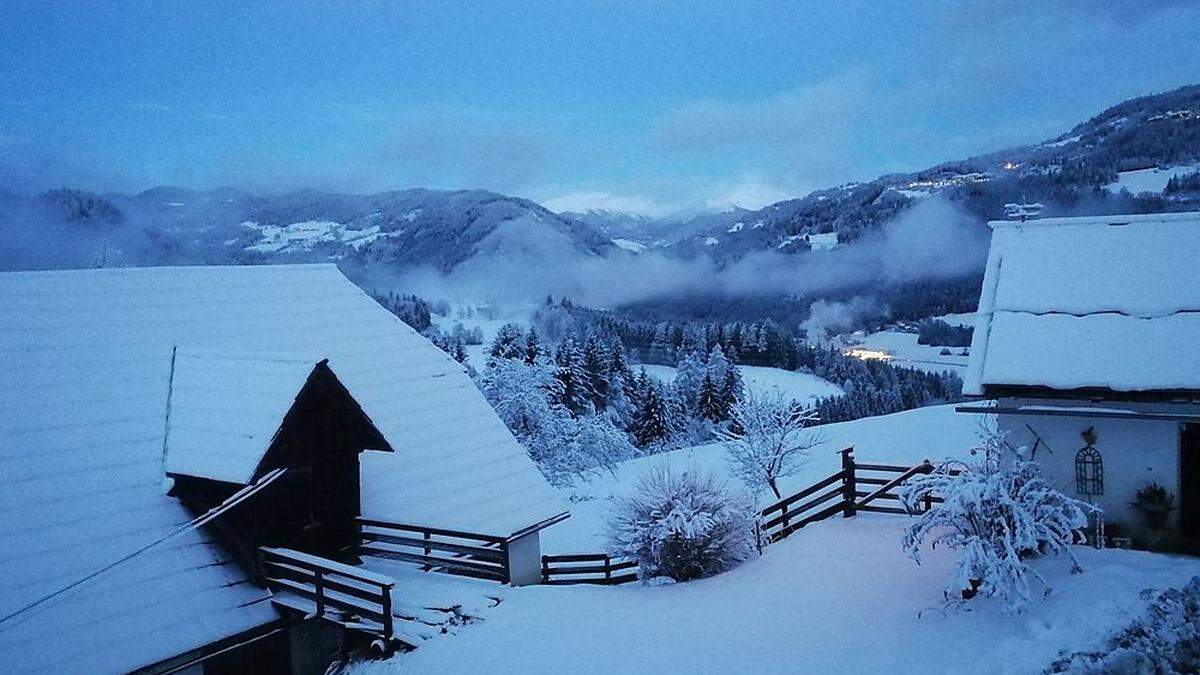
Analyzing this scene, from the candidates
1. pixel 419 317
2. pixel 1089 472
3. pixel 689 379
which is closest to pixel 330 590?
pixel 1089 472

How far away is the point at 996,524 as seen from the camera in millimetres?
10812

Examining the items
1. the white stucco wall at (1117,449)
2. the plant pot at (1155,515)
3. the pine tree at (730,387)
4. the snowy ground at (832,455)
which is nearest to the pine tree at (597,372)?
the pine tree at (730,387)

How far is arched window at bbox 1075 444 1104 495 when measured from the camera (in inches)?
554

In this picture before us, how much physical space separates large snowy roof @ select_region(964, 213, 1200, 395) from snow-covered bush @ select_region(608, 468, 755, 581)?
5490mm

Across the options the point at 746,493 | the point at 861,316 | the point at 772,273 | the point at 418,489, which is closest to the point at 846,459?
the point at 746,493

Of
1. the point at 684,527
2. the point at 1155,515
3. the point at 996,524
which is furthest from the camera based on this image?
the point at 1155,515

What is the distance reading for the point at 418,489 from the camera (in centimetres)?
1522

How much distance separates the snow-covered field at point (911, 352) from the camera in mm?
104750

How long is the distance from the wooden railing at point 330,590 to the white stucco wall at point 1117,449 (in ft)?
39.4

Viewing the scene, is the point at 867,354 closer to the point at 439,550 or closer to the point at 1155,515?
the point at 1155,515

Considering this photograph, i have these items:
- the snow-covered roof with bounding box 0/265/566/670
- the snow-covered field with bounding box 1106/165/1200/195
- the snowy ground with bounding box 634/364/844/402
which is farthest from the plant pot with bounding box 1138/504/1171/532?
the snow-covered field with bounding box 1106/165/1200/195

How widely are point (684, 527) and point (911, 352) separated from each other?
372 ft

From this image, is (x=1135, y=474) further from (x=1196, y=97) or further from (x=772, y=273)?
(x=1196, y=97)

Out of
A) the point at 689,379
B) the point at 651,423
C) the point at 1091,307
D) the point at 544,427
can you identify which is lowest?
the point at 651,423
